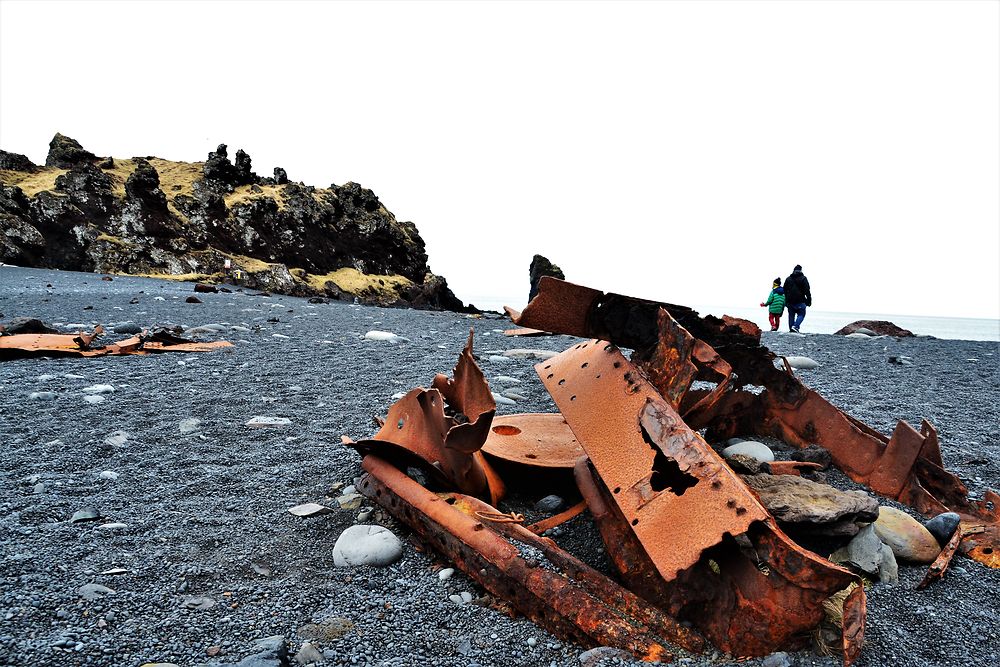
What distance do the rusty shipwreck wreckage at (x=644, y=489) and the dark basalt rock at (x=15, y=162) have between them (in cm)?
3807

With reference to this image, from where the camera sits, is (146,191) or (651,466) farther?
(146,191)

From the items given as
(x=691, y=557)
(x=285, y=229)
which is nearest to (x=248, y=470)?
(x=691, y=557)

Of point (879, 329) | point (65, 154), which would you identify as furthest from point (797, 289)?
point (65, 154)

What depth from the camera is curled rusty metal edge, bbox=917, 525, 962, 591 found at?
174 centimetres

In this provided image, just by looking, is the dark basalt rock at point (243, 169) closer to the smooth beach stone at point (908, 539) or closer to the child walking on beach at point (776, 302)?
the child walking on beach at point (776, 302)

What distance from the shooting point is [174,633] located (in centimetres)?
143

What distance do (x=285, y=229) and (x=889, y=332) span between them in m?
32.8

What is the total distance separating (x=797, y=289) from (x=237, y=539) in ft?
44.0

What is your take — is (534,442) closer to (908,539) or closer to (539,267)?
(908,539)

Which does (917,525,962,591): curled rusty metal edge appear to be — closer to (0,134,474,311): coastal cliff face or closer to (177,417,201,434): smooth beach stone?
(177,417,201,434): smooth beach stone

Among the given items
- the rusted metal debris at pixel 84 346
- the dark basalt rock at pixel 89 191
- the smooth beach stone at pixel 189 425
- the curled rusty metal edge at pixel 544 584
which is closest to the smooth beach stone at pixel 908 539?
the curled rusty metal edge at pixel 544 584

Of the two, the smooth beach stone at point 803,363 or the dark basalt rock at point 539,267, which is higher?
the dark basalt rock at point 539,267

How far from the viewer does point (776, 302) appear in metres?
13.0

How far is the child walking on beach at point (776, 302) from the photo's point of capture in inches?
512
